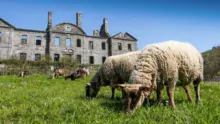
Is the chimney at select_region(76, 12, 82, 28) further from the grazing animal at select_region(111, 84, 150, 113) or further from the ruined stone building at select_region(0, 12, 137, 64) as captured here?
the grazing animal at select_region(111, 84, 150, 113)

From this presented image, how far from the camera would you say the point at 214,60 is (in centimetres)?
2525

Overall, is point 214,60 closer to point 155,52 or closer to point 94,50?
point 155,52

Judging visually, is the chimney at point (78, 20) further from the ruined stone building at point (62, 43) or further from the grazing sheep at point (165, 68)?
the grazing sheep at point (165, 68)

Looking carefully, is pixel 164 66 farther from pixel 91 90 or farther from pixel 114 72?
A: pixel 91 90

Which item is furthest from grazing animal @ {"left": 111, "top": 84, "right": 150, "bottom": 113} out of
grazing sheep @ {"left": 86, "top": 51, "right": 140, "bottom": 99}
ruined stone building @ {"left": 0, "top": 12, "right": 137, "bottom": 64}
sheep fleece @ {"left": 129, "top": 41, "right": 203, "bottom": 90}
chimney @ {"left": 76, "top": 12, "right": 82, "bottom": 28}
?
chimney @ {"left": 76, "top": 12, "right": 82, "bottom": 28}

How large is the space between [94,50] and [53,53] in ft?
33.4

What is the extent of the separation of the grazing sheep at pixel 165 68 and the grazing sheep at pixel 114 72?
8.14 ft

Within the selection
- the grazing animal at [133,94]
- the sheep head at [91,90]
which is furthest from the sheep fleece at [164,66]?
the sheep head at [91,90]

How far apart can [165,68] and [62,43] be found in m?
39.4

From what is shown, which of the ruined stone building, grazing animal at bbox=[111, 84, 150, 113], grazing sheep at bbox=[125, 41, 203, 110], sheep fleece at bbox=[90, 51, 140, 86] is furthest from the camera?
the ruined stone building

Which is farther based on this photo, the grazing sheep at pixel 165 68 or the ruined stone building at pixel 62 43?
the ruined stone building at pixel 62 43

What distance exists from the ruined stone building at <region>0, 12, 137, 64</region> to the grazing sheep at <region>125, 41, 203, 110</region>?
→ 33.7 m

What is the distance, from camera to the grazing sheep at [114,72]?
25.3 ft

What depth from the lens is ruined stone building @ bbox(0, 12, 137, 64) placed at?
3731cm
